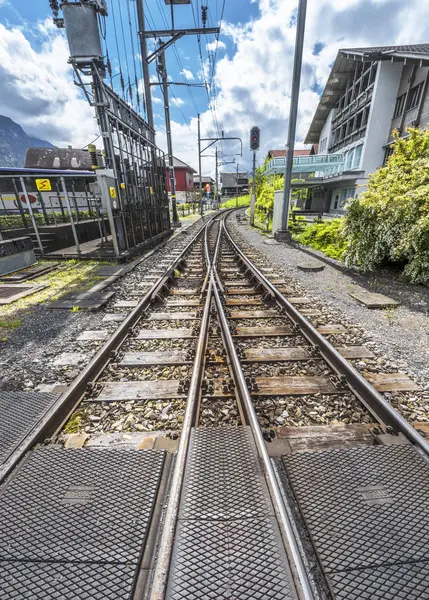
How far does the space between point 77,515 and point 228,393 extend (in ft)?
5.14

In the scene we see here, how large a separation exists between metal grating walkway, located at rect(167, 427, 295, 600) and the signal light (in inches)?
677

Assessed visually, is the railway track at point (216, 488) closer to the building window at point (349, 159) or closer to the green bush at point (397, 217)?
the green bush at point (397, 217)

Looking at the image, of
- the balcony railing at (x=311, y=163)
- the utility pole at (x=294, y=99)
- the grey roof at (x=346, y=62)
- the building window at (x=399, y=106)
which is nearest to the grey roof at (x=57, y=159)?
the balcony railing at (x=311, y=163)

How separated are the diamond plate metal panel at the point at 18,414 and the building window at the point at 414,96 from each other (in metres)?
24.0

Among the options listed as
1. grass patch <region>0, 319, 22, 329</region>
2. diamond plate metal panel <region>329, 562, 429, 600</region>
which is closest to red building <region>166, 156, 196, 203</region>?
grass patch <region>0, 319, 22, 329</region>

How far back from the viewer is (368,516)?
1592mm

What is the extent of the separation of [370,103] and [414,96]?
3293mm

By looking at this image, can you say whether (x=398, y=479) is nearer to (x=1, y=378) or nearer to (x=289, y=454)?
(x=289, y=454)

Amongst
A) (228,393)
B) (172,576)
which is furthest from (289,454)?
(172,576)

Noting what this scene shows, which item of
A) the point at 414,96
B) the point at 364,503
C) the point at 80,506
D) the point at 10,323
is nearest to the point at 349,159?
the point at 414,96

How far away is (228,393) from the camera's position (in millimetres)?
2807

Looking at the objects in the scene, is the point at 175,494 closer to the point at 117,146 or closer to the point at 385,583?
the point at 385,583

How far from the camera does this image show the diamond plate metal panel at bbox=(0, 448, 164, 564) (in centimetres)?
143

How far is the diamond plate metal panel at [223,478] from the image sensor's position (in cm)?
161
